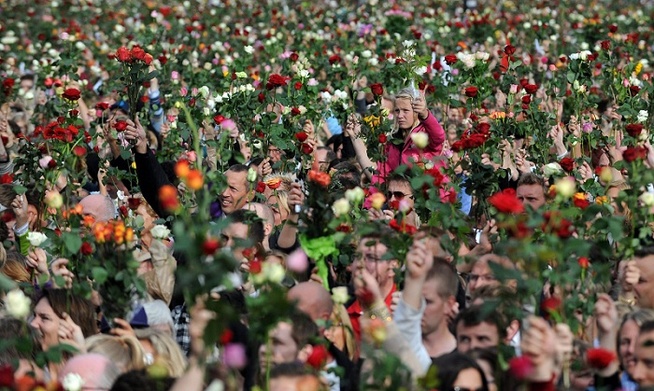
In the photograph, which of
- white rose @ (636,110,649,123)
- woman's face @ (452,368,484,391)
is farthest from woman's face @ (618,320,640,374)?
white rose @ (636,110,649,123)

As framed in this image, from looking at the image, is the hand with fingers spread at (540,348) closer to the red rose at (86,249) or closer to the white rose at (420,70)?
the red rose at (86,249)

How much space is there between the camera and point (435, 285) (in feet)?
18.1

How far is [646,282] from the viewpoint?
5.81m

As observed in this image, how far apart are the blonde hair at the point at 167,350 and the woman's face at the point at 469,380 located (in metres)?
1.13

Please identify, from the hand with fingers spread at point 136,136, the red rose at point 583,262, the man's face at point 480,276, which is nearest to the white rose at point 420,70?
the hand with fingers spread at point 136,136

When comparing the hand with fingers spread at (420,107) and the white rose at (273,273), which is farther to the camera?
the hand with fingers spread at (420,107)

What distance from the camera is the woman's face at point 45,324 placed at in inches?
217

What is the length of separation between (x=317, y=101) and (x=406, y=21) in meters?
5.36

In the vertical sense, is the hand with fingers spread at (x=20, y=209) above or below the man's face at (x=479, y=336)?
below

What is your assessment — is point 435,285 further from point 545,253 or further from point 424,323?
point 545,253

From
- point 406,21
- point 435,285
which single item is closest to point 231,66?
point 406,21

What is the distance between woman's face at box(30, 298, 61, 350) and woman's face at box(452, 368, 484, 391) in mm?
1907

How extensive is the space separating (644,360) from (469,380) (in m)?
0.68

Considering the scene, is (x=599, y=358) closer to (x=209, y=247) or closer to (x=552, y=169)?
(x=209, y=247)
